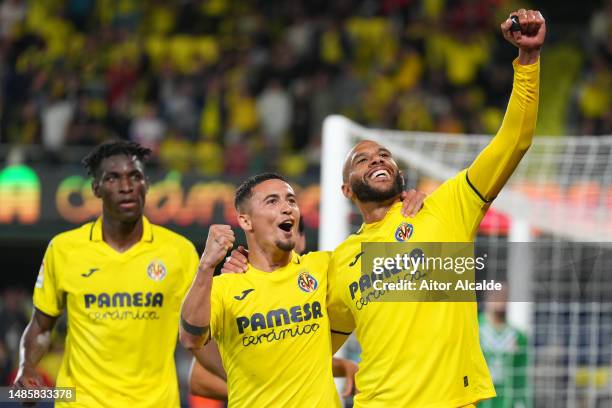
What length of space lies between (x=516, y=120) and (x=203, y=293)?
5.05 ft

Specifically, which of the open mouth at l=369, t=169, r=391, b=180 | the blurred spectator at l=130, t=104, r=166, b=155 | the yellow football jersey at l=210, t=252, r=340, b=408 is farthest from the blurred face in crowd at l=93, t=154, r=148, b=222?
the blurred spectator at l=130, t=104, r=166, b=155

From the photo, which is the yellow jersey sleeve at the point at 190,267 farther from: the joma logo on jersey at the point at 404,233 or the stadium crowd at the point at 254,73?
the stadium crowd at the point at 254,73

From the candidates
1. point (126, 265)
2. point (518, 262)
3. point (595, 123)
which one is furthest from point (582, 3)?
point (126, 265)

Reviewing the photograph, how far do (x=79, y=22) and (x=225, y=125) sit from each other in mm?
3178

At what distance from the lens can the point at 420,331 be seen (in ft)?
17.2

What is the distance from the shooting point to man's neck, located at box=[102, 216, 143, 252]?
6.56 metres

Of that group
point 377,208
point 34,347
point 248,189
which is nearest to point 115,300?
point 34,347

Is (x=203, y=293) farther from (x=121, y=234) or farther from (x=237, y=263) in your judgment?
(x=121, y=234)

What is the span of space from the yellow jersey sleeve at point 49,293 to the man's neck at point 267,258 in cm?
142

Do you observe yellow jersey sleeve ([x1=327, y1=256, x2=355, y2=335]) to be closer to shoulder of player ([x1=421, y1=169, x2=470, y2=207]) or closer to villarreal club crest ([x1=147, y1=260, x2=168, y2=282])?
shoulder of player ([x1=421, y1=169, x2=470, y2=207])

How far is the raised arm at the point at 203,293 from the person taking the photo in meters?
5.04

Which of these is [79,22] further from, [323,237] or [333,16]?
[323,237]

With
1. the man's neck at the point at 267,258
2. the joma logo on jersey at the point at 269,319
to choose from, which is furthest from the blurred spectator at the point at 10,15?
the joma logo on jersey at the point at 269,319

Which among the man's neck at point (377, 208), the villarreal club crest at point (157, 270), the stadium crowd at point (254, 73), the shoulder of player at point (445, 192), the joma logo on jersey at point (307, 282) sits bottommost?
the joma logo on jersey at point (307, 282)
